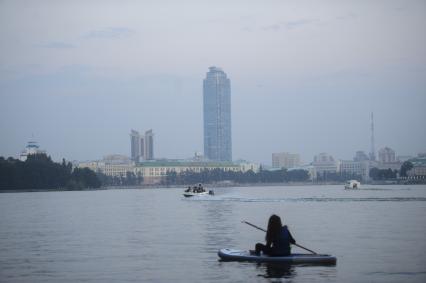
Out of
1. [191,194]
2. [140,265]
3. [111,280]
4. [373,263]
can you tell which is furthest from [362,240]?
[191,194]

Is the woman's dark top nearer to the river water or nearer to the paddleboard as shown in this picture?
the paddleboard

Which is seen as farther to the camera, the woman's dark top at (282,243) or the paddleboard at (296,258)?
the paddleboard at (296,258)

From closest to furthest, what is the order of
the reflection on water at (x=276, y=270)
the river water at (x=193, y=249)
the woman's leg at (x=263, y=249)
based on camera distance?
1. the reflection on water at (x=276, y=270)
2. the river water at (x=193, y=249)
3. the woman's leg at (x=263, y=249)

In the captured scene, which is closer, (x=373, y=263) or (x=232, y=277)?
(x=232, y=277)

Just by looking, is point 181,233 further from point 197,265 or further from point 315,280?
point 315,280

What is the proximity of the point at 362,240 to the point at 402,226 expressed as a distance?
9.06 metres

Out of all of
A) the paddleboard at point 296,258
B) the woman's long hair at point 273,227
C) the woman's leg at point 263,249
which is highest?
the woman's long hair at point 273,227

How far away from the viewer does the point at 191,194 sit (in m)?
106

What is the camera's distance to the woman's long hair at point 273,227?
2575cm

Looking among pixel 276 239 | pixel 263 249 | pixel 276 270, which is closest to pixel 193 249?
pixel 263 249

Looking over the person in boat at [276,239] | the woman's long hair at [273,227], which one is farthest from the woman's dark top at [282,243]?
the woman's long hair at [273,227]

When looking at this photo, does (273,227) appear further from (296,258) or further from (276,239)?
(296,258)

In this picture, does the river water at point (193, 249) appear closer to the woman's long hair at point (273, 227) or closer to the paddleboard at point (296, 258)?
the paddleboard at point (296, 258)

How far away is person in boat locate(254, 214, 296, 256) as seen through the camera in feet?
84.7
